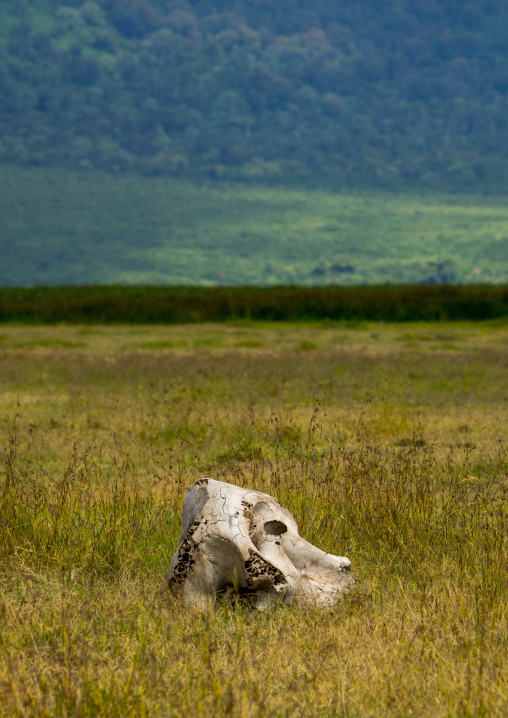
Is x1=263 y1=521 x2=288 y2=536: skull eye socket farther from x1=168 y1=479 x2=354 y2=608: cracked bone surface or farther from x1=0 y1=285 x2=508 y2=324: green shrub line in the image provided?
x1=0 y1=285 x2=508 y2=324: green shrub line

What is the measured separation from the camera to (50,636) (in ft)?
14.3

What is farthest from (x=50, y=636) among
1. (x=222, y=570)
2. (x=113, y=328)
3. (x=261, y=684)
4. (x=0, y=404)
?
(x=113, y=328)

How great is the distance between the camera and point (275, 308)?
42844mm

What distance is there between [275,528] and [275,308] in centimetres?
3797

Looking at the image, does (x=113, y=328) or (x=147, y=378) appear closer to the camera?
(x=147, y=378)

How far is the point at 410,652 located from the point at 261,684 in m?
0.83

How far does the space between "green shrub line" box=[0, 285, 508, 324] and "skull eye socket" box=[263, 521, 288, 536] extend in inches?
1424

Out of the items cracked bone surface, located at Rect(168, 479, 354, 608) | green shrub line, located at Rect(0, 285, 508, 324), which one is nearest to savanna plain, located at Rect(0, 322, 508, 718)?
cracked bone surface, located at Rect(168, 479, 354, 608)

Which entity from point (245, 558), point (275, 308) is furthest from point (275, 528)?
point (275, 308)

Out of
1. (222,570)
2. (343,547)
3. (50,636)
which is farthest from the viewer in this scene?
(343,547)

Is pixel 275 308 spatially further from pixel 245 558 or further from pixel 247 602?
pixel 245 558

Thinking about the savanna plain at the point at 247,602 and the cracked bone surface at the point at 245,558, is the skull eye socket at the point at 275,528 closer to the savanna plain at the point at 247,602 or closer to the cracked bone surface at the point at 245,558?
the cracked bone surface at the point at 245,558

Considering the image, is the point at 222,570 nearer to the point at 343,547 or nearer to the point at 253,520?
the point at 253,520

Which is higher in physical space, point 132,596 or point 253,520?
point 253,520
